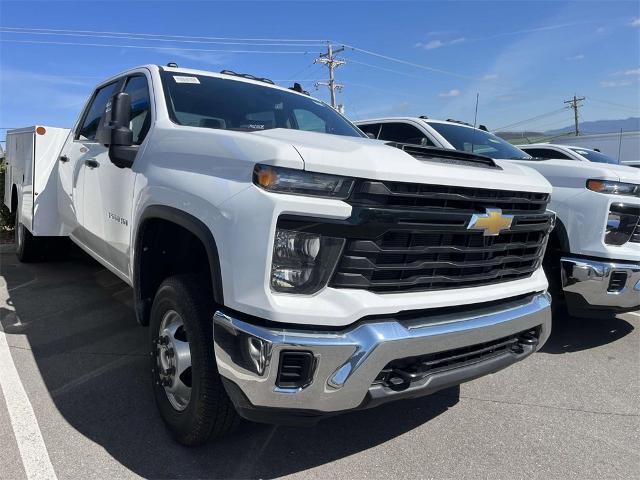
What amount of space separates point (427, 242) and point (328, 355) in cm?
70

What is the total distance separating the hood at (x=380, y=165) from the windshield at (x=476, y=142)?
3.14 m

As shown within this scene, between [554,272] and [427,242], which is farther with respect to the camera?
[554,272]

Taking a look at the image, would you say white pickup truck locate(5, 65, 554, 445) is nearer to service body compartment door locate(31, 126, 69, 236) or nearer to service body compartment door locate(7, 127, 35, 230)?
service body compartment door locate(31, 126, 69, 236)

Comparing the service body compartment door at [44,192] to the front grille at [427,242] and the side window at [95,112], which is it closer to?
the side window at [95,112]

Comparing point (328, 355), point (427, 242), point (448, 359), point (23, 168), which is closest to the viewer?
point (328, 355)

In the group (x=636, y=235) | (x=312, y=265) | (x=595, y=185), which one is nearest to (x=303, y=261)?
(x=312, y=265)

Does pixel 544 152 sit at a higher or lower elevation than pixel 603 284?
higher

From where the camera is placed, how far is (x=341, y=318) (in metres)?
2.14

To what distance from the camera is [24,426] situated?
2967 mm

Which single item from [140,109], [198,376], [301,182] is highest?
[140,109]

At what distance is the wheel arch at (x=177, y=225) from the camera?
231 cm

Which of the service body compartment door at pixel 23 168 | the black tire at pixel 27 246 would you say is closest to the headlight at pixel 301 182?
the service body compartment door at pixel 23 168

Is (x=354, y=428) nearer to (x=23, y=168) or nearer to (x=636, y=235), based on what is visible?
(x=636, y=235)

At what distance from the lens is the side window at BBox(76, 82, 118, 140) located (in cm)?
466
